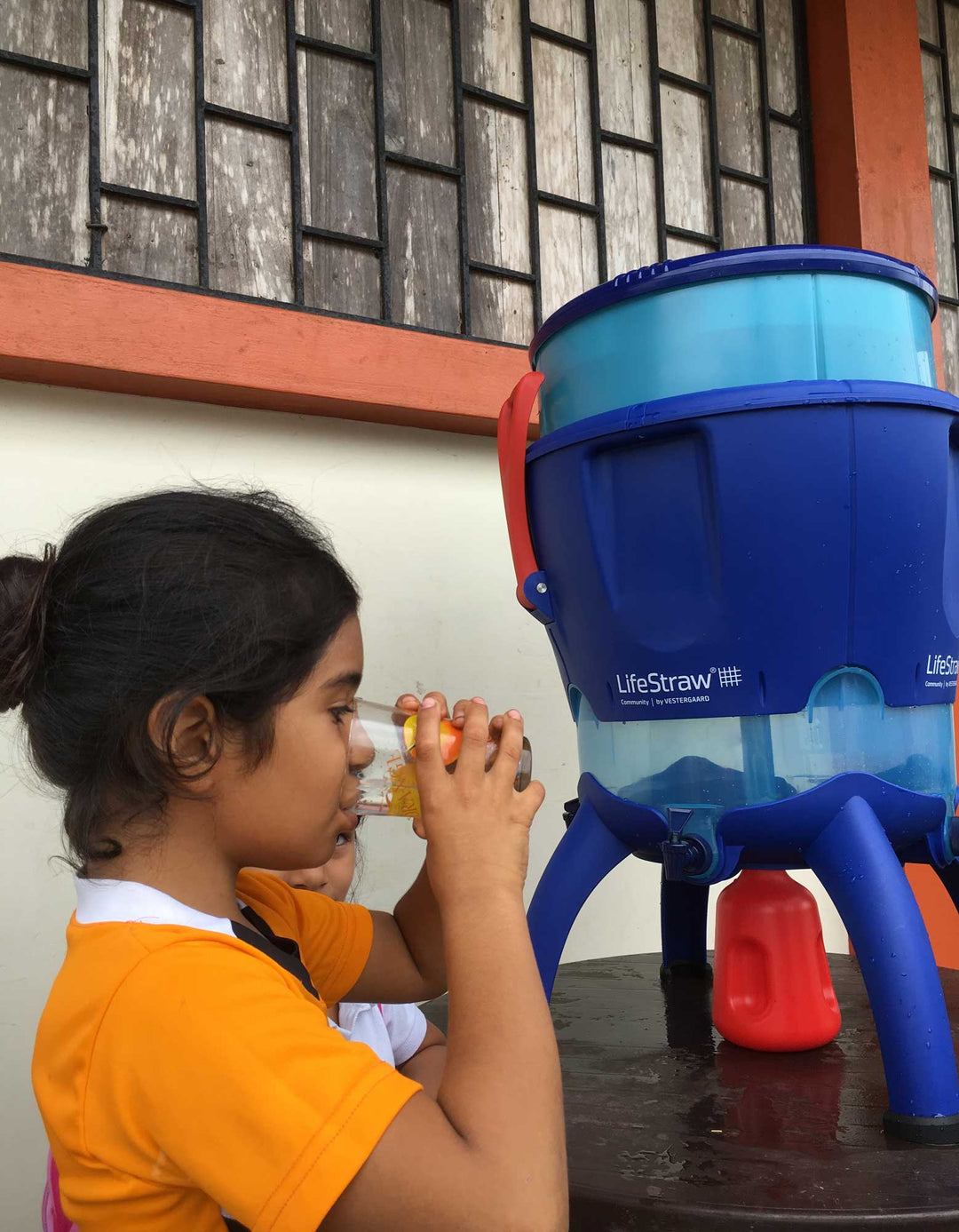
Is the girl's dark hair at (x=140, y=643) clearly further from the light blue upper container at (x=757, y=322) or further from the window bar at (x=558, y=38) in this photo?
the window bar at (x=558, y=38)

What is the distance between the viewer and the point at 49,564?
91cm

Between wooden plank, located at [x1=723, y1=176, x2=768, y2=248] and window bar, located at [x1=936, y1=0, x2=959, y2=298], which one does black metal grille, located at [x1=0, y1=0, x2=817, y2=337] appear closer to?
wooden plank, located at [x1=723, y1=176, x2=768, y2=248]

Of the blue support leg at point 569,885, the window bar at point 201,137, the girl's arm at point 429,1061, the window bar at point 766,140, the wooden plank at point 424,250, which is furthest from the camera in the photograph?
the window bar at point 766,140

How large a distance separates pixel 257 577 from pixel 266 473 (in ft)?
2.94

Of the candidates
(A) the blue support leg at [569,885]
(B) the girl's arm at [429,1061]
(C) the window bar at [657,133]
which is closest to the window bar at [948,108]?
(C) the window bar at [657,133]

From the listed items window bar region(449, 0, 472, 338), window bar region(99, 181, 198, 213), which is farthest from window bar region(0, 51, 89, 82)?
window bar region(449, 0, 472, 338)

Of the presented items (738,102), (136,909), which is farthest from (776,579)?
(738,102)

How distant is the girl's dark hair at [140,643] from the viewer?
0.86 meters

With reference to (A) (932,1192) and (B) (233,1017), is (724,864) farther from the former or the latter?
(B) (233,1017)

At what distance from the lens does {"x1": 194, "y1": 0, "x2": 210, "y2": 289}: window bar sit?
5.75ft

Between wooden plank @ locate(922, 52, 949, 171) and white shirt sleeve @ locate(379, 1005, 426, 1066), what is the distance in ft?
8.28

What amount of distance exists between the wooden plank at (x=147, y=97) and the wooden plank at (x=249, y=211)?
5 centimetres

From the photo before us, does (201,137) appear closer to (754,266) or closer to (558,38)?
(558,38)

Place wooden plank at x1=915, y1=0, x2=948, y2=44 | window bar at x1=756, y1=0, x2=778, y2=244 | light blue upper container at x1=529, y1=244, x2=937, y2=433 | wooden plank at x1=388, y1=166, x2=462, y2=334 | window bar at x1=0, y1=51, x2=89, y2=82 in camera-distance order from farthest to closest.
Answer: wooden plank at x1=915, y1=0, x2=948, y2=44 → window bar at x1=756, y1=0, x2=778, y2=244 → wooden plank at x1=388, y1=166, x2=462, y2=334 → window bar at x1=0, y1=51, x2=89, y2=82 → light blue upper container at x1=529, y1=244, x2=937, y2=433
